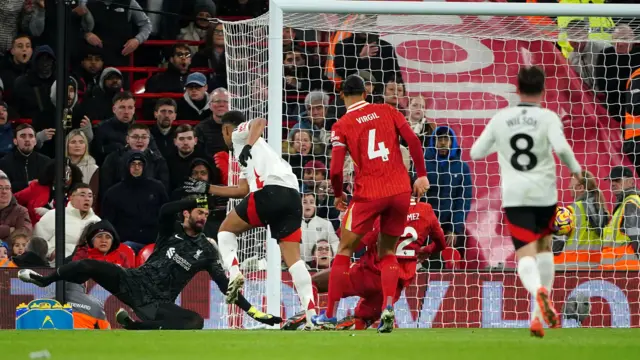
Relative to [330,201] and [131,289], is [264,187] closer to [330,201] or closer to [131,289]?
[131,289]

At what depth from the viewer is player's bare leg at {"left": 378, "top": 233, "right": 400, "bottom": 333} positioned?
10.4 meters

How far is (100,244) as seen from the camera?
13352 millimetres

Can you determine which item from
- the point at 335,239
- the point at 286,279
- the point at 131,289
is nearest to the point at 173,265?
the point at 131,289

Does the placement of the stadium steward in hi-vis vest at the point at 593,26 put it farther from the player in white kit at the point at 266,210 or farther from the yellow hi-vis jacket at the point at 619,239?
the player in white kit at the point at 266,210

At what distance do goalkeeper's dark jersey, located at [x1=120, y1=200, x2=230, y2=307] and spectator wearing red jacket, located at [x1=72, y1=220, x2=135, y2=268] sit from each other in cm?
79

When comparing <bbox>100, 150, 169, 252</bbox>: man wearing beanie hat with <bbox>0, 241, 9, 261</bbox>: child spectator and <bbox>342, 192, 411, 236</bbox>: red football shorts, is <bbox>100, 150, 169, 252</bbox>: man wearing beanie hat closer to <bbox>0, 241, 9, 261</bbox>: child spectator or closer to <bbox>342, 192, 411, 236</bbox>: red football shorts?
<bbox>0, 241, 9, 261</bbox>: child spectator

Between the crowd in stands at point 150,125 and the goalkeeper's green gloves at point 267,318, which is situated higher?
the crowd in stands at point 150,125

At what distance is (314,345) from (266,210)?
2.94m

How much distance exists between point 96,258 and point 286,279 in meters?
2.03

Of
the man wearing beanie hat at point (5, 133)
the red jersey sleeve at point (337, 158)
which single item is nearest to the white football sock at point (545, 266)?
the red jersey sleeve at point (337, 158)

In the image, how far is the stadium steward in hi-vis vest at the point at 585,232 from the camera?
1360cm

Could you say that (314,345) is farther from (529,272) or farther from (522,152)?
(522,152)

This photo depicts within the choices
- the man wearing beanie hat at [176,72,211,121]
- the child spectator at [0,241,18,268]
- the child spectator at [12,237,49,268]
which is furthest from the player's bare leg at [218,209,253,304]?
the man wearing beanie hat at [176,72,211,121]

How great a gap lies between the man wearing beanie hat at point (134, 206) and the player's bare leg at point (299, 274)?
11.5 feet
